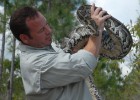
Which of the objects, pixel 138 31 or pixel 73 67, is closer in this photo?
pixel 73 67

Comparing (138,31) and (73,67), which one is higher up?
(73,67)

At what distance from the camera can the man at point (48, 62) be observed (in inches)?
114

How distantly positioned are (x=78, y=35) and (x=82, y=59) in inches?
25.0

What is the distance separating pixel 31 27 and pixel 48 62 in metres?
0.27

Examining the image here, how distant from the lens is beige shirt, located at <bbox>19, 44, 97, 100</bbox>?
9.49 feet

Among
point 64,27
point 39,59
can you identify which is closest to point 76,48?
point 39,59

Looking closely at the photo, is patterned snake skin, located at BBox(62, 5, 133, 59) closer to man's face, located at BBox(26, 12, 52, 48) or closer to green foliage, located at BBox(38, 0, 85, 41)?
man's face, located at BBox(26, 12, 52, 48)

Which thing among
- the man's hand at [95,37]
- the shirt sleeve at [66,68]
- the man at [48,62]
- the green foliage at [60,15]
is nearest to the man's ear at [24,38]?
the man at [48,62]

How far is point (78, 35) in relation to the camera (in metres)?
3.49

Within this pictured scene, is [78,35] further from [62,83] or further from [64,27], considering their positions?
[64,27]

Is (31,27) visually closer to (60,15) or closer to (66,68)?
(66,68)

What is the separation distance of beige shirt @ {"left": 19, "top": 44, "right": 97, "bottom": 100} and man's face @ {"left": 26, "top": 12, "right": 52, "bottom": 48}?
0.06 meters

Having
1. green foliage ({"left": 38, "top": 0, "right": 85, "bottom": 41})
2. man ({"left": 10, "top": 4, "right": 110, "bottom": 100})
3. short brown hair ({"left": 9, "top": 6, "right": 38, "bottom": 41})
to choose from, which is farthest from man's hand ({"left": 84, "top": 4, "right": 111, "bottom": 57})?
green foliage ({"left": 38, "top": 0, "right": 85, "bottom": 41})

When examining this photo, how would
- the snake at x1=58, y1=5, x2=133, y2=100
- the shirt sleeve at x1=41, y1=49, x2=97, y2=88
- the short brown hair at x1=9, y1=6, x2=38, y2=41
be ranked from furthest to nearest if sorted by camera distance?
the snake at x1=58, y1=5, x2=133, y2=100
the short brown hair at x1=9, y1=6, x2=38, y2=41
the shirt sleeve at x1=41, y1=49, x2=97, y2=88
